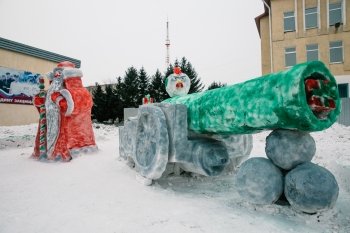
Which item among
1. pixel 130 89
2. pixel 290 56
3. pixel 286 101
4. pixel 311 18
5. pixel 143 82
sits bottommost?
pixel 286 101

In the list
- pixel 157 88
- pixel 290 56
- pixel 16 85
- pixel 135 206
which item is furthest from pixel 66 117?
pixel 157 88

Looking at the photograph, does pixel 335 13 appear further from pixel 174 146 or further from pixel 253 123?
pixel 253 123

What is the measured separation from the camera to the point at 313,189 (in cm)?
204

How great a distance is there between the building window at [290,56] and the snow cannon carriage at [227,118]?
42.2 ft

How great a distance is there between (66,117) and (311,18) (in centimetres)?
1435

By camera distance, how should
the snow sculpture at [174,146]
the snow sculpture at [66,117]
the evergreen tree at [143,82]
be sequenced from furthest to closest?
the evergreen tree at [143,82], the snow sculpture at [66,117], the snow sculpture at [174,146]

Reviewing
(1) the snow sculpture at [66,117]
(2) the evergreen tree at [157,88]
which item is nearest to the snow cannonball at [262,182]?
(1) the snow sculpture at [66,117]

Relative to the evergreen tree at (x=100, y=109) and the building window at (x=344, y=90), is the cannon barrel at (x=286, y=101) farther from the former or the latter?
the evergreen tree at (x=100, y=109)

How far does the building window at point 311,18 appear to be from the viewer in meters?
14.9

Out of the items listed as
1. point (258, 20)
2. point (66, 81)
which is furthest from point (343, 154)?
point (258, 20)

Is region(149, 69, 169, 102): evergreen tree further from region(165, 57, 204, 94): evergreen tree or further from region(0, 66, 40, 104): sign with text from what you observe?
region(0, 66, 40, 104): sign with text

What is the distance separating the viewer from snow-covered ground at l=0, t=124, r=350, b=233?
219 cm

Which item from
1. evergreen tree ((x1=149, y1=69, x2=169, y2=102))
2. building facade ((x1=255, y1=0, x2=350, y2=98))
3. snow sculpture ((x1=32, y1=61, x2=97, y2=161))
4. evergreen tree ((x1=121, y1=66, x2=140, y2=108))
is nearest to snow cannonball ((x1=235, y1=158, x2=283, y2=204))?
snow sculpture ((x1=32, y1=61, x2=97, y2=161))

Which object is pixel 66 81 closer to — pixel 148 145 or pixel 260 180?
pixel 148 145
